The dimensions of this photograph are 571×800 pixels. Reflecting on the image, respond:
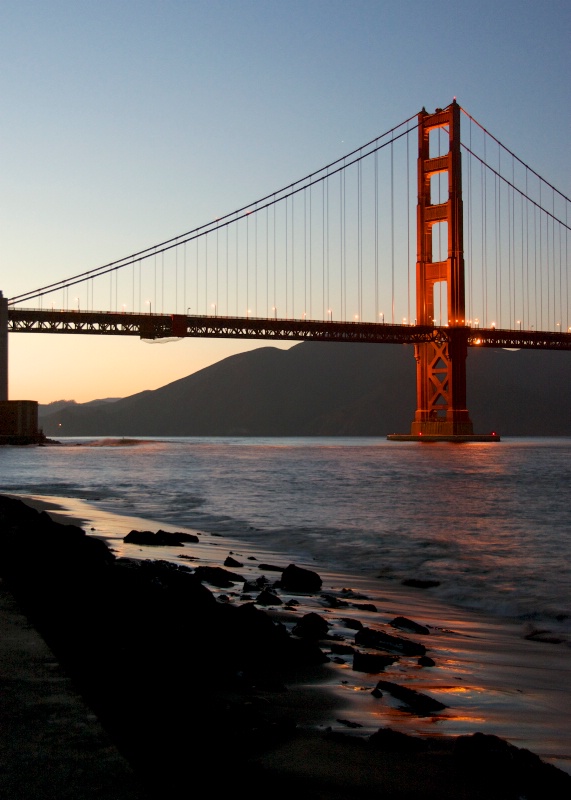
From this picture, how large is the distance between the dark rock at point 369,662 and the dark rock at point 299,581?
2.54 meters

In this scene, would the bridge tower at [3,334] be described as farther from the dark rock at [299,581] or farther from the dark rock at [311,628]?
the dark rock at [311,628]

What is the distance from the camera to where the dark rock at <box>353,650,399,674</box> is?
416 centimetres

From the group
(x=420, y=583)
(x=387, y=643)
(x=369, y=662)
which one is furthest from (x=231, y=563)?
(x=369, y=662)

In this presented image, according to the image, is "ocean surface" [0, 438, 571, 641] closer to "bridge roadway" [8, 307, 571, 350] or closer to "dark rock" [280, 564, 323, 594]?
"dark rock" [280, 564, 323, 594]

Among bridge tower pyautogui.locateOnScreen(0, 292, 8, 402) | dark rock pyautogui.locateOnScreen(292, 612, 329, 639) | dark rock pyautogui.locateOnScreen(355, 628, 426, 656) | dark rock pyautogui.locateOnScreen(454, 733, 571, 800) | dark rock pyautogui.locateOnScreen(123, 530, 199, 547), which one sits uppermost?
bridge tower pyautogui.locateOnScreen(0, 292, 8, 402)

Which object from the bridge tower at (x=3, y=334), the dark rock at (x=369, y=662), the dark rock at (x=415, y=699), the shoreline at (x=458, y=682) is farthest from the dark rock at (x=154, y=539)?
the bridge tower at (x=3, y=334)

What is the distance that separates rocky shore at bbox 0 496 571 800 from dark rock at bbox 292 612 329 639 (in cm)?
1

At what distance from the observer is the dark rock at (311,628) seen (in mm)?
4840

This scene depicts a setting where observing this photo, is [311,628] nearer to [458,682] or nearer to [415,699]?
[458,682]

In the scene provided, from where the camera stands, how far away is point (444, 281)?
7188 cm

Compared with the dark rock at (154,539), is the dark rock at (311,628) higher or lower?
higher

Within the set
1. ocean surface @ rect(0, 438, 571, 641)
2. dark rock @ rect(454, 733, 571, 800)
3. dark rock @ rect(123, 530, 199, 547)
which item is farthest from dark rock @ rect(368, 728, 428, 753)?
dark rock @ rect(123, 530, 199, 547)

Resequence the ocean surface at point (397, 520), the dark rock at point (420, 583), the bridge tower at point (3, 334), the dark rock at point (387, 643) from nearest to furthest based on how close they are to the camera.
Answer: the dark rock at point (387, 643) → the dark rock at point (420, 583) → the ocean surface at point (397, 520) → the bridge tower at point (3, 334)

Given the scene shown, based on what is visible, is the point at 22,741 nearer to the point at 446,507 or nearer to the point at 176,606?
the point at 176,606
